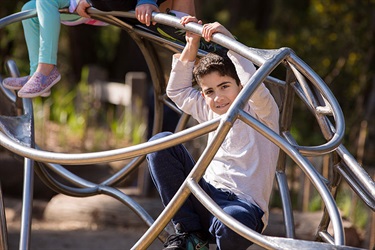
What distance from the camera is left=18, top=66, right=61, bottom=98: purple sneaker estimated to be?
10.5ft

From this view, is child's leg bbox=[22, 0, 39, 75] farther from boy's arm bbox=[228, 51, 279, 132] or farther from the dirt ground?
the dirt ground

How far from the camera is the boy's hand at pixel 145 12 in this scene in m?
2.88

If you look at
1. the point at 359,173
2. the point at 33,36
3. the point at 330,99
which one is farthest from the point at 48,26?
the point at 359,173

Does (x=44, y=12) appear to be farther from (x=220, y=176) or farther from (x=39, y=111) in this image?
(x=39, y=111)

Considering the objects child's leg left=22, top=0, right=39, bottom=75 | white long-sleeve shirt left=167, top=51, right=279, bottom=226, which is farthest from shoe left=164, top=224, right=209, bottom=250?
child's leg left=22, top=0, right=39, bottom=75

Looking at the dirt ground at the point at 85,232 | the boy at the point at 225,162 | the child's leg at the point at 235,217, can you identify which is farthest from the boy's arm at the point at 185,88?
the dirt ground at the point at 85,232

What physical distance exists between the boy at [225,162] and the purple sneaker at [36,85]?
2.07 feet

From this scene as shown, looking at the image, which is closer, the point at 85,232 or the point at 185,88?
the point at 185,88

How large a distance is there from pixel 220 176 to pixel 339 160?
0.41m

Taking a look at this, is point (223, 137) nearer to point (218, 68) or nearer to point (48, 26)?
point (218, 68)

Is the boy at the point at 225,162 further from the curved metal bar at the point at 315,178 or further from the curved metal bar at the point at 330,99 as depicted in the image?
the curved metal bar at the point at 315,178

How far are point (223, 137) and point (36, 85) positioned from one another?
3.98 ft

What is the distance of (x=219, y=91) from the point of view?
273 centimetres

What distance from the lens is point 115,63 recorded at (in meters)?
11.3
